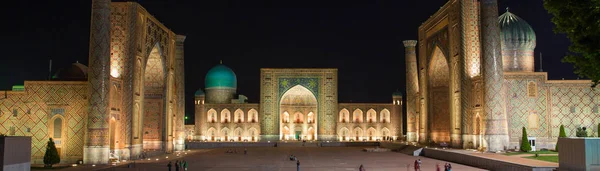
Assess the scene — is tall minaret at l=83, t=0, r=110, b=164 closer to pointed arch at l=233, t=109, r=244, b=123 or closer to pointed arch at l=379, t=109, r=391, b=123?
pointed arch at l=233, t=109, r=244, b=123

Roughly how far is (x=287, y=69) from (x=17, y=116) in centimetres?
2134

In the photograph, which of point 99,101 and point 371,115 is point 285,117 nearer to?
point 371,115

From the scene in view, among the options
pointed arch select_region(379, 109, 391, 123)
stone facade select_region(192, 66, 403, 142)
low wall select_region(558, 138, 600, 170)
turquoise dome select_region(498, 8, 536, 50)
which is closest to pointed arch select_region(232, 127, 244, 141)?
stone facade select_region(192, 66, 403, 142)

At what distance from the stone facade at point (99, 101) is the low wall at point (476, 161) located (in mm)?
10865

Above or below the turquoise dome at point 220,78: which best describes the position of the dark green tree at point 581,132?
below

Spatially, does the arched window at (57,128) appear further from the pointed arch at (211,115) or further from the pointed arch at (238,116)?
the pointed arch at (238,116)

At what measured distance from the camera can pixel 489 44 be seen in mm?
20234

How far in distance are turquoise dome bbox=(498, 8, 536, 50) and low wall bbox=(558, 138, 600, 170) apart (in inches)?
542

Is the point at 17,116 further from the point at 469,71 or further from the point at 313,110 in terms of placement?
the point at 313,110

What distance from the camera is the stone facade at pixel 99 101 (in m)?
17.4

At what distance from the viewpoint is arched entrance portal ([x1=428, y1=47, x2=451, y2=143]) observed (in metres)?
27.3

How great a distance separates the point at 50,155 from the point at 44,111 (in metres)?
2.01

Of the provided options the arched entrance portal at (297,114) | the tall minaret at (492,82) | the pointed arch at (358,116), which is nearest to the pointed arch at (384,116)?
the pointed arch at (358,116)

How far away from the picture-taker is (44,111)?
18109 mm
